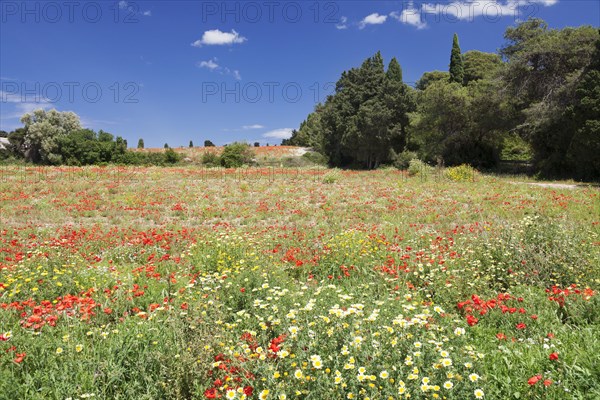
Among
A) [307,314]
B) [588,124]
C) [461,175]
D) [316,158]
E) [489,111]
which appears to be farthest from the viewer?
[316,158]

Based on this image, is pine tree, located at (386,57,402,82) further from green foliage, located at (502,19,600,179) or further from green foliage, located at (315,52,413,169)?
green foliage, located at (502,19,600,179)

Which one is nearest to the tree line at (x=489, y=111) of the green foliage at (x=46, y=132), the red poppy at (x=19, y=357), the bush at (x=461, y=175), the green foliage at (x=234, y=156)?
the bush at (x=461, y=175)

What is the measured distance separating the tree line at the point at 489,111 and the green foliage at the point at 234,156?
417 inches

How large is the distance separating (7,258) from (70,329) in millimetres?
4902

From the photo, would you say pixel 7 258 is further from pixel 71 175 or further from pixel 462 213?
pixel 71 175

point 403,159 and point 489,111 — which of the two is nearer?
point 489,111

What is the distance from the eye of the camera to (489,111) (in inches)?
1155

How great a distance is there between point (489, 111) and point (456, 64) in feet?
52.6

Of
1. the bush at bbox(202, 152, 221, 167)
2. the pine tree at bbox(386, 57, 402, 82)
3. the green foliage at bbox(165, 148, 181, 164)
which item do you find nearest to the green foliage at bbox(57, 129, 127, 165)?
the green foliage at bbox(165, 148, 181, 164)

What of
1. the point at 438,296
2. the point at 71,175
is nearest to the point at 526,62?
the point at 438,296

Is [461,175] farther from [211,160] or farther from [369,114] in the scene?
[211,160]

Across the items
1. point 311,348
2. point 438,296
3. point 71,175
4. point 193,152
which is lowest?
point 438,296

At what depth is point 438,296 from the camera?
16.9 feet

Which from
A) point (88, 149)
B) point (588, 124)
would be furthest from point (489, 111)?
point (88, 149)
